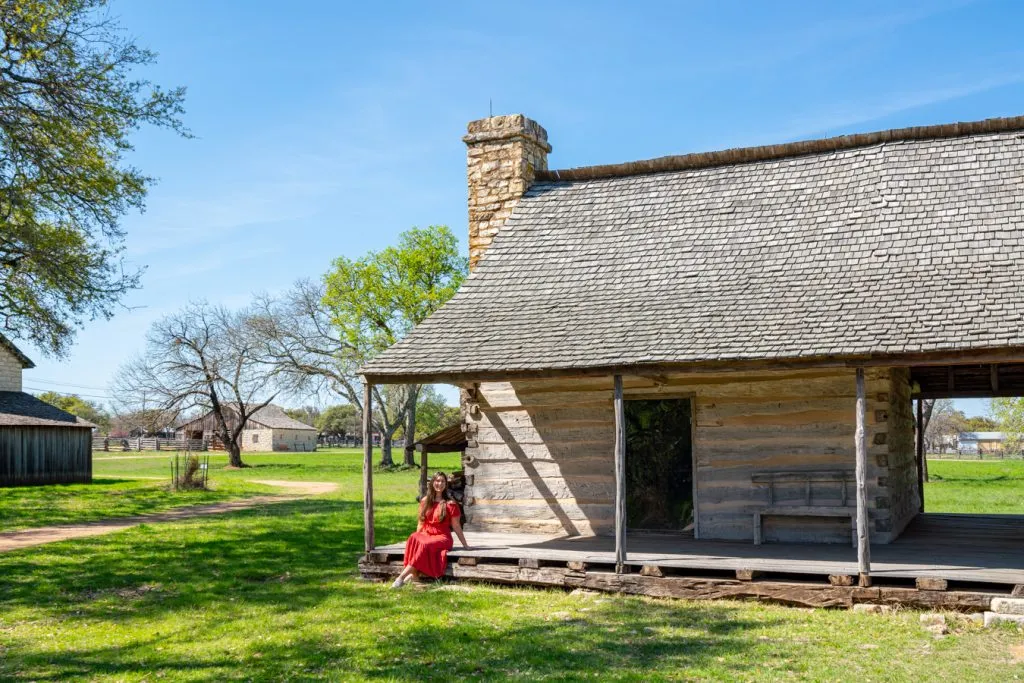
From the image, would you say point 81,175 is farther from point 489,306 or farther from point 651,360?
point 651,360

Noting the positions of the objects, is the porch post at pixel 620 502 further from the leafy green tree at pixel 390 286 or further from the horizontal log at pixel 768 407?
the leafy green tree at pixel 390 286

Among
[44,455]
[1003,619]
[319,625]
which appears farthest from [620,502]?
[44,455]

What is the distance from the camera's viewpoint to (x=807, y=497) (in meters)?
11.6

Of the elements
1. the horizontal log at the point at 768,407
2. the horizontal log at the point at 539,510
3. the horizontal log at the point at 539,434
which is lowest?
the horizontal log at the point at 539,510

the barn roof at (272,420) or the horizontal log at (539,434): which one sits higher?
the horizontal log at (539,434)

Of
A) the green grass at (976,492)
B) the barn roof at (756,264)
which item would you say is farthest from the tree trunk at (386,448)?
the barn roof at (756,264)

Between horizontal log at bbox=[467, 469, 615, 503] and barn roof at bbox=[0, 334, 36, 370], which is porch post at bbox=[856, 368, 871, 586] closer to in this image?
horizontal log at bbox=[467, 469, 615, 503]

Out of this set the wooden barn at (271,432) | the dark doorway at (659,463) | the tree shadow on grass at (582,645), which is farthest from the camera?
the wooden barn at (271,432)

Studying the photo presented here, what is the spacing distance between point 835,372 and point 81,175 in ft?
45.7

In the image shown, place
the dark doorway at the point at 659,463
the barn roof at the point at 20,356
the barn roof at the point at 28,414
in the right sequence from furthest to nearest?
the barn roof at the point at 20,356 < the barn roof at the point at 28,414 < the dark doorway at the point at 659,463

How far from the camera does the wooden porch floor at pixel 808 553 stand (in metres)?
9.62

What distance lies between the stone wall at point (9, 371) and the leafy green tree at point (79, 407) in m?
34.6

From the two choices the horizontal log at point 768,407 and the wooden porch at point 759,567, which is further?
the horizontal log at point 768,407

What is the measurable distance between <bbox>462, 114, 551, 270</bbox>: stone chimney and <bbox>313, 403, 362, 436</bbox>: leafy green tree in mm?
80988
